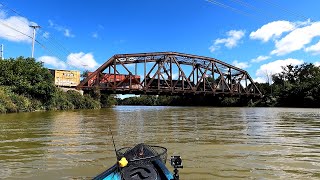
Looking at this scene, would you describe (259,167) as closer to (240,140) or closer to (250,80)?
(240,140)

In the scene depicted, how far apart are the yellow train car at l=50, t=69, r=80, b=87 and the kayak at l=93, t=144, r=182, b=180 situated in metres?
51.0

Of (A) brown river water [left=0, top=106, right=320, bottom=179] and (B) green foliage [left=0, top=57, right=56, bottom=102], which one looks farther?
(B) green foliage [left=0, top=57, right=56, bottom=102]

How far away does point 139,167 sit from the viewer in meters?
4.26

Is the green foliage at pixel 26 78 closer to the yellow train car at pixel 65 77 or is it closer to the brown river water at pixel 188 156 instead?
the yellow train car at pixel 65 77

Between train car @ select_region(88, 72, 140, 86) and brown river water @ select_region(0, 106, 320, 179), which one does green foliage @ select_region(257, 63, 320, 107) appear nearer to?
train car @ select_region(88, 72, 140, 86)

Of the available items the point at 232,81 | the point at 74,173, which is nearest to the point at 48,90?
the point at 74,173

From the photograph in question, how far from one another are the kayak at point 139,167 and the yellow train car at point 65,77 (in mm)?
51005

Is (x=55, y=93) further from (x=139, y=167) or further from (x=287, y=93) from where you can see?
(x=287, y=93)

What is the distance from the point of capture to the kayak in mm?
3967

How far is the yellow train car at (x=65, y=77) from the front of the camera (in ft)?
173

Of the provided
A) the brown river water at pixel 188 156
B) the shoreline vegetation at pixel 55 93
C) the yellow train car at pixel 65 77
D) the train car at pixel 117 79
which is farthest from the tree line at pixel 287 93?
the brown river water at pixel 188 156

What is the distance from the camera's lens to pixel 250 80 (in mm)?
80500

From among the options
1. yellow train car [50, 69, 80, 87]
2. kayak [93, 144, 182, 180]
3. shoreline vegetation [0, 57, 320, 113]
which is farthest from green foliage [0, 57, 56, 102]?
kayak [93, 144, 182, 180]

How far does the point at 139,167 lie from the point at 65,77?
175ft
